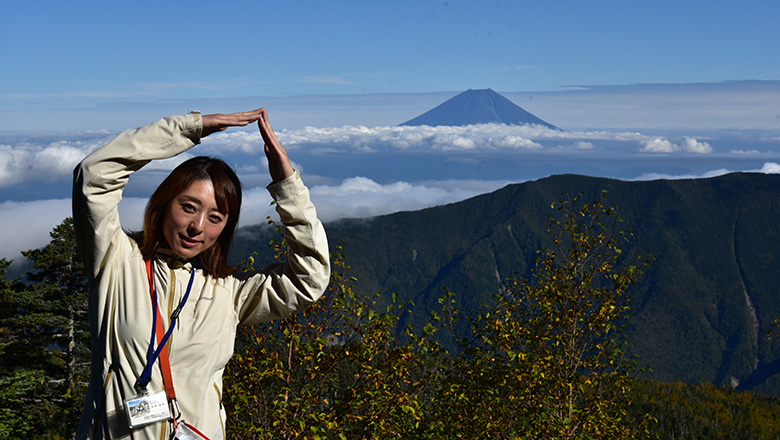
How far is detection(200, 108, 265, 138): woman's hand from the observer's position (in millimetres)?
2398

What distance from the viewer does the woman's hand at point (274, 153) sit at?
2.53 meters

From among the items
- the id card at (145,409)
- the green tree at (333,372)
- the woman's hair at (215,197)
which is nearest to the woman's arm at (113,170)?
the woman's hair at (215,197)

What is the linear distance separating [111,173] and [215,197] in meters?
0.44

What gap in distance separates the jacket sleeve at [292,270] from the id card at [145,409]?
492mm

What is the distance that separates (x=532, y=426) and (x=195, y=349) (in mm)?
7724

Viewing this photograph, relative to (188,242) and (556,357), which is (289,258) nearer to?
(188,242)

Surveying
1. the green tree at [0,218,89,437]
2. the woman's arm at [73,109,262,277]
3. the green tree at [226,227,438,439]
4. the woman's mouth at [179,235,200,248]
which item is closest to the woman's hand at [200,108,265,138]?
the woman's arm at [73,109,262,277]

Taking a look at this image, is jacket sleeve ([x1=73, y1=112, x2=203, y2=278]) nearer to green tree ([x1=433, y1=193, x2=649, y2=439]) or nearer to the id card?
the id card

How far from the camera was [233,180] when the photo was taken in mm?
2701

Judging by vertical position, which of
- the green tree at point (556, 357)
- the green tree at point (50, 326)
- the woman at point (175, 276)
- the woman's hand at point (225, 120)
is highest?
the woman's hand at point (225, 120)

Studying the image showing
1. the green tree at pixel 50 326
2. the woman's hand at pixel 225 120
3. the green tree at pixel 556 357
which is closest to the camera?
the woman's hand at pixel 225 120

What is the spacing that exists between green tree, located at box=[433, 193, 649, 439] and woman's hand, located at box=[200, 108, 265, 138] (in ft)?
22.5

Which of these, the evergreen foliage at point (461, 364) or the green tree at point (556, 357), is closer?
the evergreen foliage at point (461, 364)

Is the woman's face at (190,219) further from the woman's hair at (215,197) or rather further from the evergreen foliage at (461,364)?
the evergreen foliage at (461,364)
